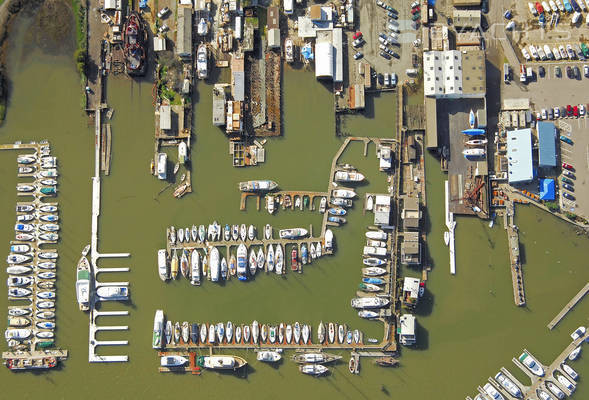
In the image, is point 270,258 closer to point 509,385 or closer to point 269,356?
point 269,356

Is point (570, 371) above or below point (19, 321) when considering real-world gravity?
below

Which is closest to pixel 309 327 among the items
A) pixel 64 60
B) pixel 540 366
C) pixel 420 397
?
pixel 420 397

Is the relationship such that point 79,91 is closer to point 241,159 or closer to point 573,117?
point 241,159

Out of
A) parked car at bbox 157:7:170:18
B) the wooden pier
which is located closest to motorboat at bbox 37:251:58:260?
parked car at bbox 157:7:170:18

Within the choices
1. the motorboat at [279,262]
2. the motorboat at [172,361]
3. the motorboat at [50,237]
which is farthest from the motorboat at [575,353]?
the motorboat at [50,237]

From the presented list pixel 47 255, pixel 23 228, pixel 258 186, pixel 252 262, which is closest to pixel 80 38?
pixel 23 228

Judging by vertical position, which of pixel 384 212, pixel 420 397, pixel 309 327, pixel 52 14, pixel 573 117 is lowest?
pixel 420 397

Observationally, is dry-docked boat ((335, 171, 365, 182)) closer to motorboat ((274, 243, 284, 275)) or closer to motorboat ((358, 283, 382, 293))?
motorboat ((274, 243, 284, 275))

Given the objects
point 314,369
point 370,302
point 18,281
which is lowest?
point 314,369
